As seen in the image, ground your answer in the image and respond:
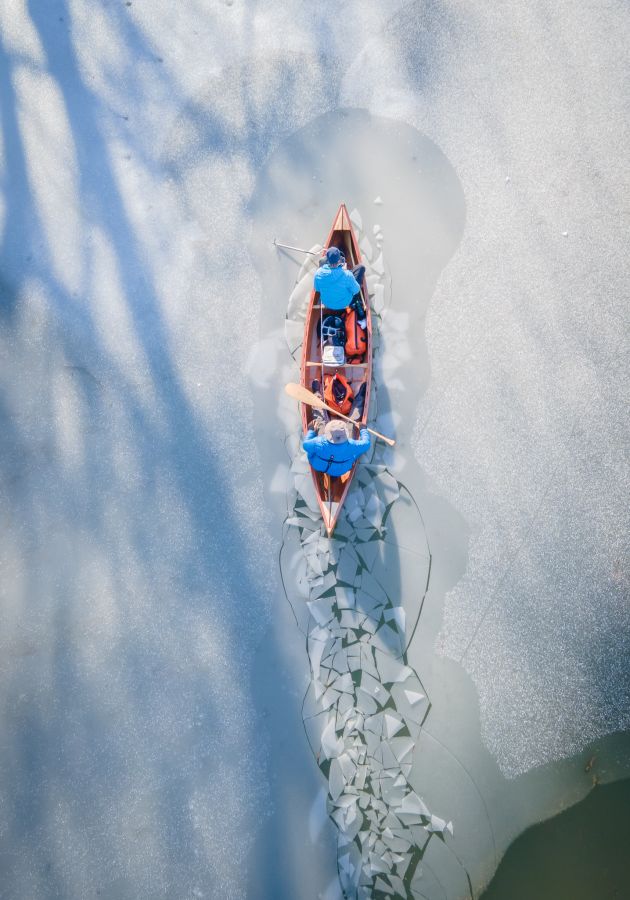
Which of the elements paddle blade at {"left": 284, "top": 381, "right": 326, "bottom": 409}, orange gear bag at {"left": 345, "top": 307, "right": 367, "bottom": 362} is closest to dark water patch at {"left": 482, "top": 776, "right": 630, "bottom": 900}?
paddle blade at {"left": 284, "top": 381, "right": 326, "bottom": 409}

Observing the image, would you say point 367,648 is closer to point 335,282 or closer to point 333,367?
point 333,367

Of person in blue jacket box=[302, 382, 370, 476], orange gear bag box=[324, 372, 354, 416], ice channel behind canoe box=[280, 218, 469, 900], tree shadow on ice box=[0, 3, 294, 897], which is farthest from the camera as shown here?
orange gear bag box=[324, 372, 354, 416]

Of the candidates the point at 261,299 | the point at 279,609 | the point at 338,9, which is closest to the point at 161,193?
the point at 261,299

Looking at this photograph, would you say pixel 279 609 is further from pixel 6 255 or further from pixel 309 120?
pixel 309 120

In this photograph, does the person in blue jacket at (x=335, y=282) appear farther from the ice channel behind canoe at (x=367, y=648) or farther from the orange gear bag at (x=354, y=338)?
the ice channel behind canoe at (x=367, y=648)

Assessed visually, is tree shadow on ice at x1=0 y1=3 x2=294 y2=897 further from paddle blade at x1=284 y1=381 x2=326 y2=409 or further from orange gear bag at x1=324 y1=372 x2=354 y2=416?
orange gear bag at x1=324 y1=372 x2=354 y2=416

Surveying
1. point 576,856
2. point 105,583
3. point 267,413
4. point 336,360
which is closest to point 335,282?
point 336,360
